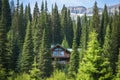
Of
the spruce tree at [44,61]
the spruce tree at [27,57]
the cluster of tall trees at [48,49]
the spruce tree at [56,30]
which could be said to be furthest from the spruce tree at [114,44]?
the spruce tree at [56,30]

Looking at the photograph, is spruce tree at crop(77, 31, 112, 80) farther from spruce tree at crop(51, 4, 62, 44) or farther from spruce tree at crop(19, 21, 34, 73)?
spruce tree at crop(51, 4, 62, 44)

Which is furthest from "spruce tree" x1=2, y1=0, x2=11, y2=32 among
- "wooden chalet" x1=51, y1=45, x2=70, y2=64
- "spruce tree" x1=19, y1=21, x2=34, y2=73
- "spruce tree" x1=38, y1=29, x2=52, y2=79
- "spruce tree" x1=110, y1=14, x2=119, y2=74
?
"spruce tree" x1=110, y1=14, x2=119, y2=74

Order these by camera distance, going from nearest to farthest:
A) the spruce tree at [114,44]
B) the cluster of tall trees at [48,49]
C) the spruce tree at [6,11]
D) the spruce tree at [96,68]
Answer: the spruce tree at [96,68]
the cluster of tall trees at [48,49]
the spruce tree at [114,44]
the spruce tree at [6,11]

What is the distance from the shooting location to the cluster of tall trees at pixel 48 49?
84.6 feet

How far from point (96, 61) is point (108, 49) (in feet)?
186

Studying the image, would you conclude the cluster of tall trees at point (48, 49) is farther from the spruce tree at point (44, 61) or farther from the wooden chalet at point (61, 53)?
the wooden chalet at point (61, 53)

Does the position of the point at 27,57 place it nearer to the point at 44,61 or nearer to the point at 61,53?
the point at 44,61

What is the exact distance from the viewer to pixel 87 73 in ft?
83.3

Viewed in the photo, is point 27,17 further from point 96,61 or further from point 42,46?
point 96,61

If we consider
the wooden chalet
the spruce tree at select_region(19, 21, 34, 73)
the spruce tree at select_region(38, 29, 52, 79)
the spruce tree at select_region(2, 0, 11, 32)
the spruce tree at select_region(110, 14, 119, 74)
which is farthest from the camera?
the spruce tree at select_region(2, 0, 11, 32)

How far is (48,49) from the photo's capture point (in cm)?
8188

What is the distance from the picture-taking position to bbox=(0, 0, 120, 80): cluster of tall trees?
25.8 meters

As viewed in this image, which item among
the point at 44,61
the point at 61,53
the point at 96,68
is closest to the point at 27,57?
the point at 44,61

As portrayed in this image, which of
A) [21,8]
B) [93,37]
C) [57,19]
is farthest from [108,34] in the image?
[93,37]
